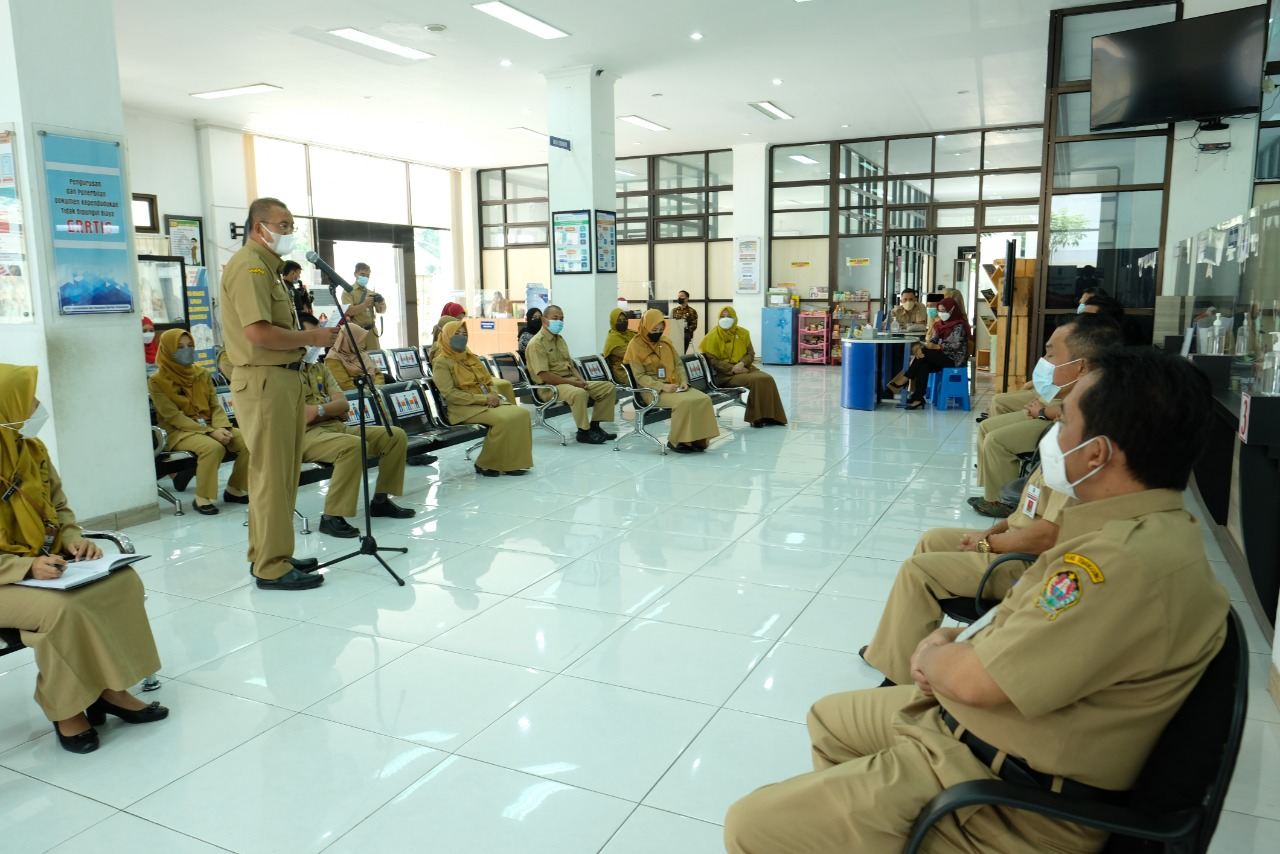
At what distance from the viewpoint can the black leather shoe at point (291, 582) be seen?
12.9 feet

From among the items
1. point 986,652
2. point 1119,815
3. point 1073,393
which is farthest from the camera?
point 1073,393

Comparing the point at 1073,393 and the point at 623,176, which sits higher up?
the point at 623,176

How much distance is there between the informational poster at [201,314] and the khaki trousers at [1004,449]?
9.82 meters

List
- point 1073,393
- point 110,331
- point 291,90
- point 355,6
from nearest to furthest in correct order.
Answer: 1. point 1073,393
2. point 110,331
3. point 355,6
4. point 291,90

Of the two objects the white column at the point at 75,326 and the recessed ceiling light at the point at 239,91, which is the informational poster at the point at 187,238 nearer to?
the recessed ceiling light at the point at 239,91

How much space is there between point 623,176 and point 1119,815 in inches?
636

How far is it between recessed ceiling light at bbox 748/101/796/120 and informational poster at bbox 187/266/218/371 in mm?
7923

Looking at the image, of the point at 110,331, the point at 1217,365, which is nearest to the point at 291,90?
the point at 110,331

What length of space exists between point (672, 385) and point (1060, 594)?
6.15 m

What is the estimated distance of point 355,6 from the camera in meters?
7.50

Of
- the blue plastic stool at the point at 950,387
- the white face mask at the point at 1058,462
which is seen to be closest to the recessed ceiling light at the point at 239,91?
the blue plastic stool at the point at 950,387

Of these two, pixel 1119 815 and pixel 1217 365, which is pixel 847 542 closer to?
pixel 1217 365

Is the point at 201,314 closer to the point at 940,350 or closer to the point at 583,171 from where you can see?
the point at 583,171

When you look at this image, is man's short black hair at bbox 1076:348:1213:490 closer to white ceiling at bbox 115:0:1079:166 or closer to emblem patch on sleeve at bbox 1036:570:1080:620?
emblem patch on sleeve at bbox 1036:570:1080:620
